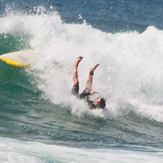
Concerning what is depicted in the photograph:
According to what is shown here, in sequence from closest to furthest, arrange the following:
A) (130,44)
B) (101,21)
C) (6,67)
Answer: (6,67), (130,44), (101,21)

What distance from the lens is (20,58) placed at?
12.9 meters

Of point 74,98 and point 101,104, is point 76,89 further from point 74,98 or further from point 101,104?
point 101,104

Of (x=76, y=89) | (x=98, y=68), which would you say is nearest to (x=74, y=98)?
(x=76, y=89)

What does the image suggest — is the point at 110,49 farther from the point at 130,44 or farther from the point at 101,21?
the point at 101,21

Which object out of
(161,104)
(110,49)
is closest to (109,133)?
(161,104)

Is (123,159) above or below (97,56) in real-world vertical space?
below

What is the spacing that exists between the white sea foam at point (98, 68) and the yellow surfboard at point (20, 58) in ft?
1.05

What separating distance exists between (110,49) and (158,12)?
14.2 metres

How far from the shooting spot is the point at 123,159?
758 centimetres

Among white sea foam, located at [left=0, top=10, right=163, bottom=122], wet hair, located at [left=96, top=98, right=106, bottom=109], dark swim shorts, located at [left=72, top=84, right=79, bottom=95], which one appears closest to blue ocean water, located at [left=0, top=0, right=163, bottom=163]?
white sea foam, located at [left=0, top=10, right=163, bottom=122]

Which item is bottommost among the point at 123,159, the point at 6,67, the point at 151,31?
the point at 123,159

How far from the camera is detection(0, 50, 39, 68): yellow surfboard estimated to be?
41.4 ft

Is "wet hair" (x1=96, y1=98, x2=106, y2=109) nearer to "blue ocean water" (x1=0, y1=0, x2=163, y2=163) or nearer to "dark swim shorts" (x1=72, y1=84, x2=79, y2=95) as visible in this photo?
"blue ocean water" (x1=0, y1=0, x2=163, y2=163)

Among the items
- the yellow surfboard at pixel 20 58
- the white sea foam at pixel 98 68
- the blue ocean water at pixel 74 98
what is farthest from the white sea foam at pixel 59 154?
the yellow surfboard at pixel 20 58
